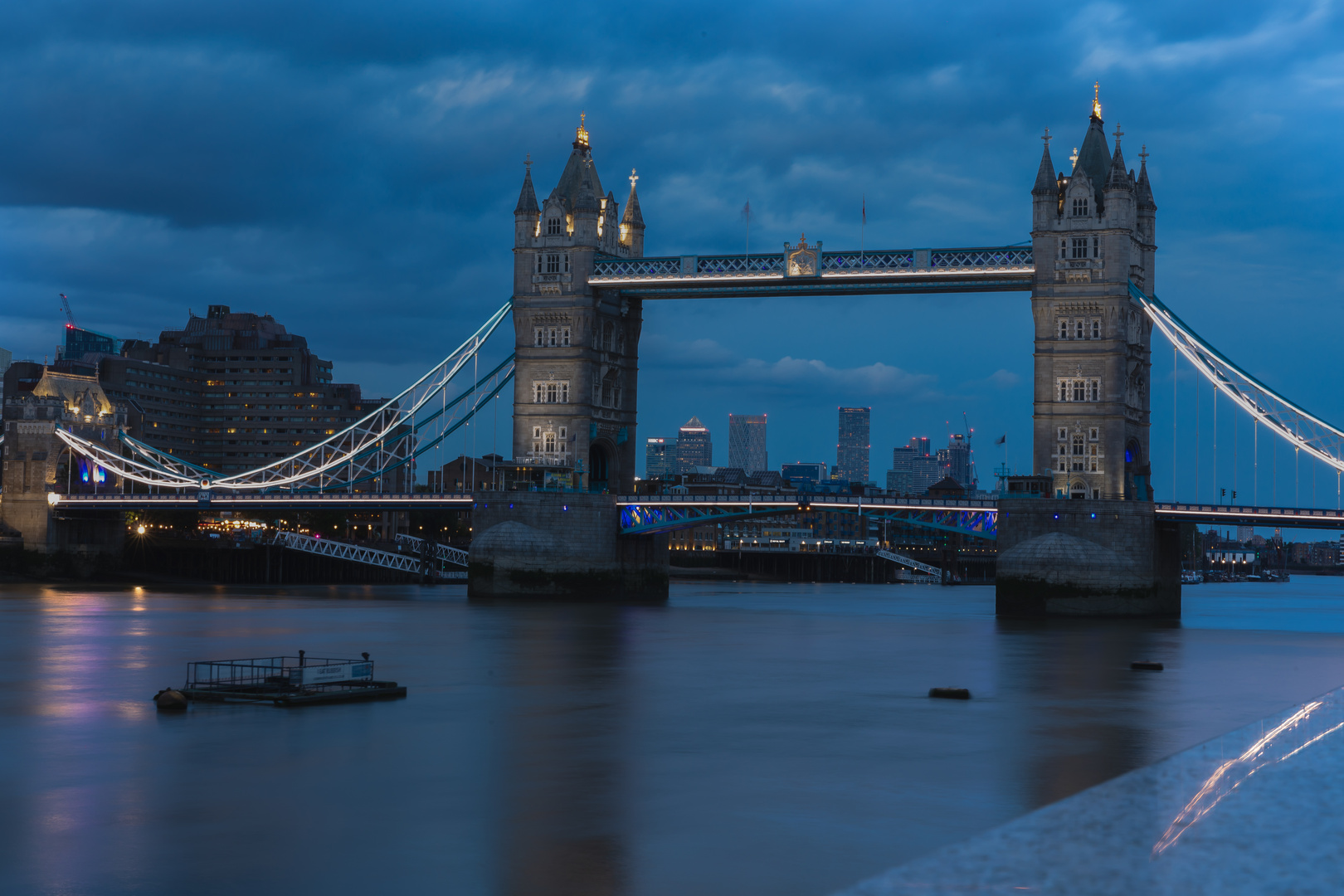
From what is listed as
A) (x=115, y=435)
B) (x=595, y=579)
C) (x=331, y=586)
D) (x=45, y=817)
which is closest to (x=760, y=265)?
(x=595, y=579)

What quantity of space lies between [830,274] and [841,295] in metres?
3.08

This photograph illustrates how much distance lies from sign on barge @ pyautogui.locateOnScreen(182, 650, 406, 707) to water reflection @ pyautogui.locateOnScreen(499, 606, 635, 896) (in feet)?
9.49

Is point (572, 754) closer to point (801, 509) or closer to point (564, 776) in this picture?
point (564, 776)

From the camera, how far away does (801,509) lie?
75.6m

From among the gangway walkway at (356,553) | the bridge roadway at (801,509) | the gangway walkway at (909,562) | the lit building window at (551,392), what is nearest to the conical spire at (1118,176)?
the bridge roadway at (801,509)

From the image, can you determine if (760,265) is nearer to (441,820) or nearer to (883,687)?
(883,687)

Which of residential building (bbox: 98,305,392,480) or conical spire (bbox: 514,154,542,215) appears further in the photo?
residential building (bbox: 98,305,392,480)

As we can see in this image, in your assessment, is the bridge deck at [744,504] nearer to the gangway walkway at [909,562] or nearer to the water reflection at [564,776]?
the water reflection at [564,776]

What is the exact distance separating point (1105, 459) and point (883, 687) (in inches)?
1411

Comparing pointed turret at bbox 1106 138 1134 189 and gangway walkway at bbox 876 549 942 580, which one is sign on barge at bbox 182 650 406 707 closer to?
pointed turret at bbox 1106 138 1134 189

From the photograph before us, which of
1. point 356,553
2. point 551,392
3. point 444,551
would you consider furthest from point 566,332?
point 444,551

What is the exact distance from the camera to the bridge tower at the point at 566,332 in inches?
3056

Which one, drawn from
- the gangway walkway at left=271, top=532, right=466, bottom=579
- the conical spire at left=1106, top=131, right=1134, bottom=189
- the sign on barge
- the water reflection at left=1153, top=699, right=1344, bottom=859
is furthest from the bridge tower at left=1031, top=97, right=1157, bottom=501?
the gangway walkway at left=271, top=532, right=466, bottom=579

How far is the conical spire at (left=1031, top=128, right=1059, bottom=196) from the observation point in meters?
69.3
